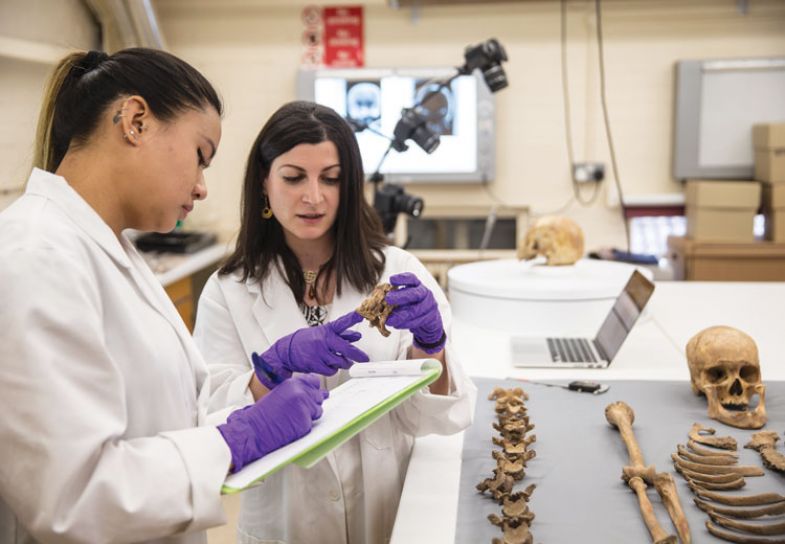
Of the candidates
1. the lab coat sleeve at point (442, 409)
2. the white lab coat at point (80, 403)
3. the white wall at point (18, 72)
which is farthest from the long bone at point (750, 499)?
the white wall at point (18, 72)

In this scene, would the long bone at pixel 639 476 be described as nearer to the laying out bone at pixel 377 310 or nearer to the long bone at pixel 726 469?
the long bone at pixel 726 469

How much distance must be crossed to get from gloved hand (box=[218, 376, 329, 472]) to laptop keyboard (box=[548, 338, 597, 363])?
3.75ft

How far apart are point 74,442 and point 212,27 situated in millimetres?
4030

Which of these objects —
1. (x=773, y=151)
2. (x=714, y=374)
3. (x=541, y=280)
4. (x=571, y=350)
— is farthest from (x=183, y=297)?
(x=773, y=151)

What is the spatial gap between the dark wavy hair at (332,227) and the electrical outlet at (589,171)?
9.62ft

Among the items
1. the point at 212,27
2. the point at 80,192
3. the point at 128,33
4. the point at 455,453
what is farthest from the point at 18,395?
the point at 212,27

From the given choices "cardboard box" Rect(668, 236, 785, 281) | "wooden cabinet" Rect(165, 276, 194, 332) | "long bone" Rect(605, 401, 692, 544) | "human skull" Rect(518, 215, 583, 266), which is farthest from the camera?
"cardboard box" Rect(668, 236, 785, 281)

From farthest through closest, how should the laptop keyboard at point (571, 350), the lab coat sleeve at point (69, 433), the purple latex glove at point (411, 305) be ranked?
the laptop keyboard at point (571, 350) → the purple latex glove at point (411, 305) → the lab coat sleeve at point (69, 433)

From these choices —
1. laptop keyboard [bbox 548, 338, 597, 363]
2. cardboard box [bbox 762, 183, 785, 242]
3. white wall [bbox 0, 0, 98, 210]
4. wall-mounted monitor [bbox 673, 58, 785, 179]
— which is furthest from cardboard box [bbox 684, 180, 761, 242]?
white wall [bbox 0, 0, 98, 210]

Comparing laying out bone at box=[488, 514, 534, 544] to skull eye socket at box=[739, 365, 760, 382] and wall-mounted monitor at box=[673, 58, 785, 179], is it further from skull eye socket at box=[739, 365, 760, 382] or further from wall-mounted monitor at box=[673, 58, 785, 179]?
wall-mounted monitor at box=[673, 58, 785, 179]

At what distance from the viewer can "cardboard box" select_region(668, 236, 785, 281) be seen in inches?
149

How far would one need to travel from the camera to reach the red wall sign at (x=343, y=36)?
4.33m

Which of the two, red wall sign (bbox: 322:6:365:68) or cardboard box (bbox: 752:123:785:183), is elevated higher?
red wall sign (bbox: 322:6:365:68)

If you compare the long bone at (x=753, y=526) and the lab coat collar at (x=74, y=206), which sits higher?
the lab coat collar at (x=74, y=206)
